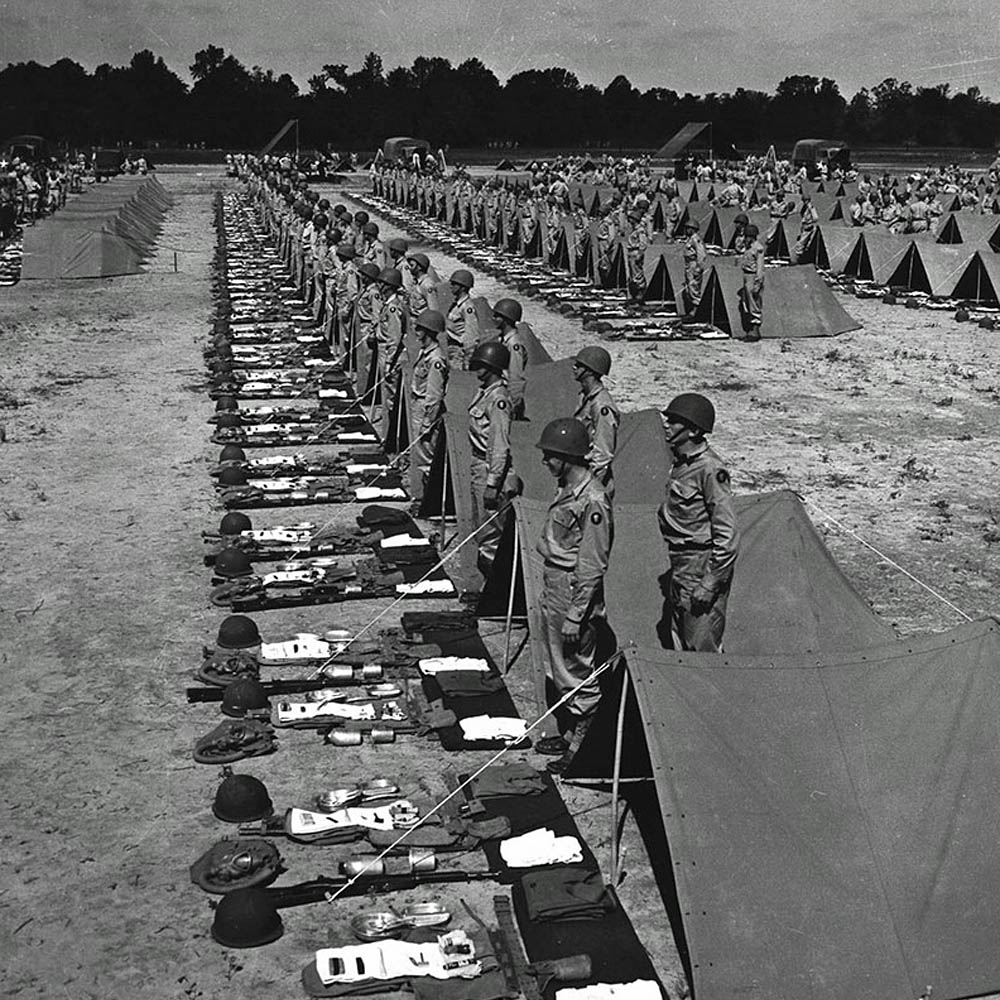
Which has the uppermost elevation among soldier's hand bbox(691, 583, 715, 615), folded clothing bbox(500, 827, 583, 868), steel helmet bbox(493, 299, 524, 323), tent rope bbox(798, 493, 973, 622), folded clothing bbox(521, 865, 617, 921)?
steel helmet bbox(493, 299, 524, 323)

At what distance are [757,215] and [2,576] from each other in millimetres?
31822

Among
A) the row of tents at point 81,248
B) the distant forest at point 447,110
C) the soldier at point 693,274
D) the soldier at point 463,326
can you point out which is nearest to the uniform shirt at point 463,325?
the soldier at point 463,326

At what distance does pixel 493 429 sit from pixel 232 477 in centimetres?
509


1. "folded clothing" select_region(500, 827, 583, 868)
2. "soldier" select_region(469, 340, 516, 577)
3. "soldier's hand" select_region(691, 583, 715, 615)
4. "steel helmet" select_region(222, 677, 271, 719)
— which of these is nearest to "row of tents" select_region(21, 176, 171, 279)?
"soldier" select_region(469, 340, 516, 577)

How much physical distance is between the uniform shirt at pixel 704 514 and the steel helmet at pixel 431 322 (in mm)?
5992

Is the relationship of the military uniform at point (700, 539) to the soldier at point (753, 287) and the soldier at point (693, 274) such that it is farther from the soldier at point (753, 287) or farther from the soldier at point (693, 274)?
the soldier at point (693, 274)

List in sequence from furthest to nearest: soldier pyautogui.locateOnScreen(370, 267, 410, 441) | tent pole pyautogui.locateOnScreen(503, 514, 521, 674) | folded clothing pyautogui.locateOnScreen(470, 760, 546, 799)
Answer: soldier pyautogui.locateOnScreen(370, 267, 410, 441)
tent pole pyautogui.locateOnScreen(503, 514, 521, 674)
folded clothing pyautogui.locateOnScreen(470, 760, 546, 799)

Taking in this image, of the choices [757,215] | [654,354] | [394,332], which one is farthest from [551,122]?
[394,332]

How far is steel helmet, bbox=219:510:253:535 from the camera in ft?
44.3

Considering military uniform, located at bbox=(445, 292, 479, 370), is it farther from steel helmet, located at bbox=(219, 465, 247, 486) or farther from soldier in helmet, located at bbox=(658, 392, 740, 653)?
soldier in helmet, located at bbox=(658, 392, 740, 653)

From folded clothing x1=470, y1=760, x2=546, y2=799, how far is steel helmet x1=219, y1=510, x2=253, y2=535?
5722 millimetres

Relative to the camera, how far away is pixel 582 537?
865 centimetres

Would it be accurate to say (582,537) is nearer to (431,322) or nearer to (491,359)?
(491,359)

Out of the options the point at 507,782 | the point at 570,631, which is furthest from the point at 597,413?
the point at 507,782
